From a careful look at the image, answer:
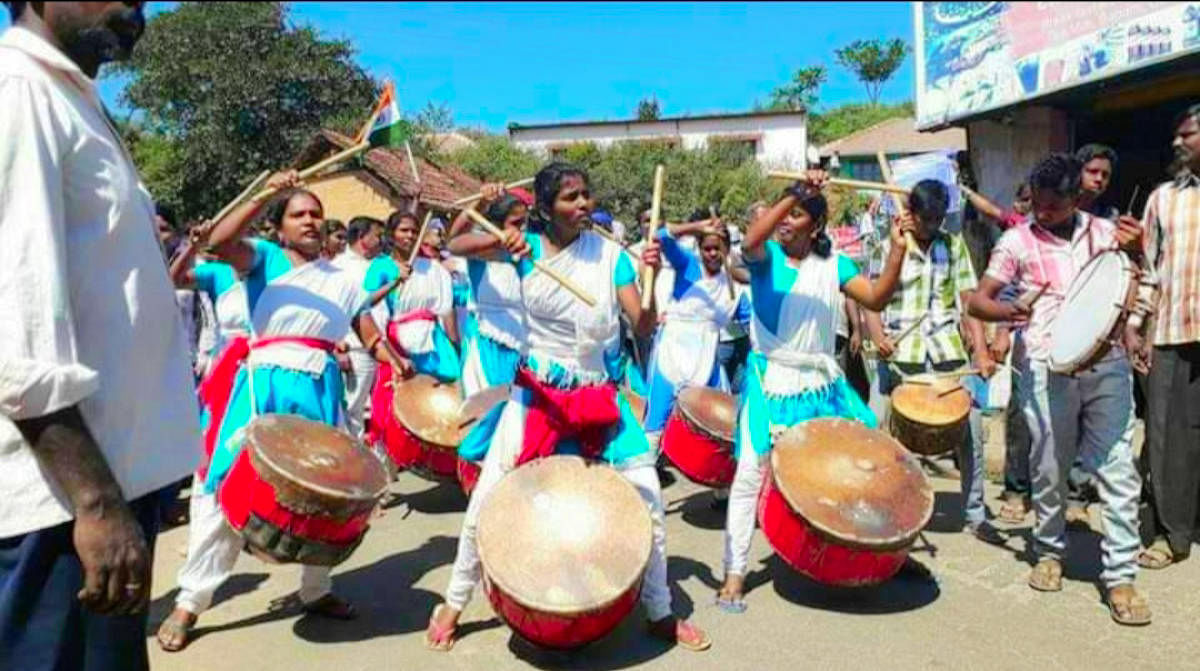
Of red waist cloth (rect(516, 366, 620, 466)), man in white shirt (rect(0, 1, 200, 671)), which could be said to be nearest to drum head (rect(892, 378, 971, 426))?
red waist cloth (rect(516, 366, 620, 466))

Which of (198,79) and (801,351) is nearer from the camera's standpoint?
(801,351)

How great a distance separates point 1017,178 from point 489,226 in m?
8.19

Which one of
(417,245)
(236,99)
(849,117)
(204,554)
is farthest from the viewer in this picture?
(849,117)

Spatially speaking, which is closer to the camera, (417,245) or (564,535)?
(564,535)

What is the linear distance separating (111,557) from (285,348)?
301cm

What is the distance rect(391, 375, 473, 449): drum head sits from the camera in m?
6.23

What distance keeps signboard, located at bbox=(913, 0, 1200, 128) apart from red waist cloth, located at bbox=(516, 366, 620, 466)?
6264 mm

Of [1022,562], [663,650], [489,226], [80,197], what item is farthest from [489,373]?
[80,197]

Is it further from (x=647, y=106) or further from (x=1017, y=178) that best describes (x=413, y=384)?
(x=647, y=106)

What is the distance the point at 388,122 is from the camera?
5.98 metres

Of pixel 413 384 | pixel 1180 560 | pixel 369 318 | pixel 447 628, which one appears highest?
pixel 369 318

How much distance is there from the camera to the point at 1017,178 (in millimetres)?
10594

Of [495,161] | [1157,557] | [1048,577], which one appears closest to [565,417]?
[1048,577]

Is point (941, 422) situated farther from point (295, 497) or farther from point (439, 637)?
point (295, 497)
